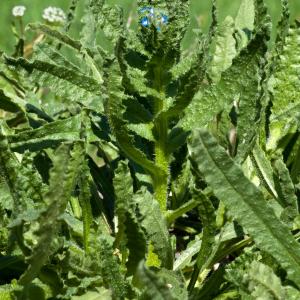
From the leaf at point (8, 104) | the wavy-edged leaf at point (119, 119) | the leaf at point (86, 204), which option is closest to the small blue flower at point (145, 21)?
the wavy-edged leaf at point (119, 119)

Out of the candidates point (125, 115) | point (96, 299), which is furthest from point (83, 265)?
point (125, 115)

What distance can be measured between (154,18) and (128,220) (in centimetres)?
28

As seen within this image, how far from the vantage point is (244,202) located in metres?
0.83

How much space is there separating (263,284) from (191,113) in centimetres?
31

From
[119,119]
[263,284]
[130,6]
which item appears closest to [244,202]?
[263,284]

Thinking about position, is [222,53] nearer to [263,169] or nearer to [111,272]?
[263,169]

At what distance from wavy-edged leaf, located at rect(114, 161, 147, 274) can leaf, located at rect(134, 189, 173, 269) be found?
0.02m

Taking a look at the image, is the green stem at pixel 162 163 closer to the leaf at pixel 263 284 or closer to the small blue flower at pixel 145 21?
the small blue flower at pixel 145 21

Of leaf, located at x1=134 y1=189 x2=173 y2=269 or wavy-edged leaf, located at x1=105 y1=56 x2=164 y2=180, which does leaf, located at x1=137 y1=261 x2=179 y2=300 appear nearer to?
leaf, located at x1=134 y1=189 x2=173 y2=269

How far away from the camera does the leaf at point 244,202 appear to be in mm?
788

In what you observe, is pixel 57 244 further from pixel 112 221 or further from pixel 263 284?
pixel 112 221

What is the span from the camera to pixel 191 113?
1022 millimetres

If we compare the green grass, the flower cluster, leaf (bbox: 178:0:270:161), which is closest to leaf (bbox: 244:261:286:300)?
leaf (bbox: 178:0:270:161)

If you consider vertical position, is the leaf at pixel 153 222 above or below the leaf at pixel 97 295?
above
